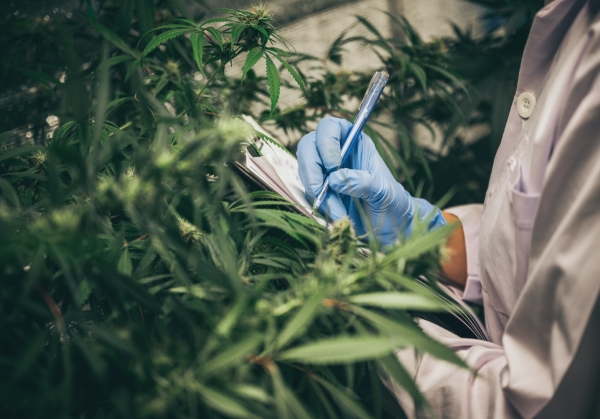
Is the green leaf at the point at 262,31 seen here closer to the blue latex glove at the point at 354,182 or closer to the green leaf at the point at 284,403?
the blue latex glove at the point at 354,182

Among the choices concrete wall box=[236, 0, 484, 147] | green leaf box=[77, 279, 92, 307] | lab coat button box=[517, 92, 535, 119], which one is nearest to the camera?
green leaf box=[77, 279, 92, 307]

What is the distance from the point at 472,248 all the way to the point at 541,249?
33 centimetres

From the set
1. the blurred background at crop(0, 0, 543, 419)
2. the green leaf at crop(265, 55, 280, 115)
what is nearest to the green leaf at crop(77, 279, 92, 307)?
the blurred background at crop(0, 0, 543, 419)

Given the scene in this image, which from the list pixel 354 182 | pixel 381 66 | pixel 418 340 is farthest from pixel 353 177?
pixel 381 66

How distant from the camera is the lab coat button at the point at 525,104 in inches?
27.7

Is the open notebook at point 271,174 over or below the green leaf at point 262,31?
below

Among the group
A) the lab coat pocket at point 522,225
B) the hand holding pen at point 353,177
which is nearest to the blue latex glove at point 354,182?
the hand holding pen at point 353,177

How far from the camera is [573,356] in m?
0.51

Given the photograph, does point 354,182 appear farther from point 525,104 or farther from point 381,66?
point 381,66

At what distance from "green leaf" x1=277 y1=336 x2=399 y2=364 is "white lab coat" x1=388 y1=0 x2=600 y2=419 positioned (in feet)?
0.70

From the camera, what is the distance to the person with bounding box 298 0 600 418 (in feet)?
1.71

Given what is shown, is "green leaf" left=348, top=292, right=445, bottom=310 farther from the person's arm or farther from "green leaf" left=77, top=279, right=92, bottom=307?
the person's arm

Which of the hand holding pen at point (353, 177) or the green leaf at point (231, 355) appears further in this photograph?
the hand holding pen at point (353, 177)

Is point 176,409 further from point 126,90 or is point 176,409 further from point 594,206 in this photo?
point 126,90
